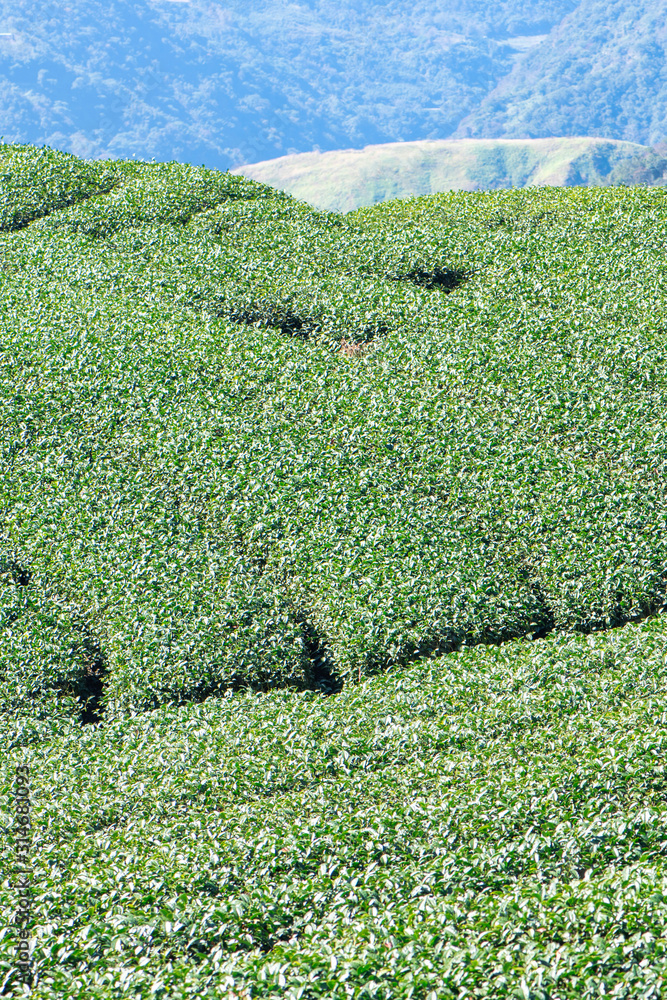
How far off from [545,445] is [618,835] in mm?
14539

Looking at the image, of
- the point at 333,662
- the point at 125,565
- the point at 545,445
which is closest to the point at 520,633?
the point at 333,662

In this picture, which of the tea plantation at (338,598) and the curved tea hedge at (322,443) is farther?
the curved tea hedge at (322,443)

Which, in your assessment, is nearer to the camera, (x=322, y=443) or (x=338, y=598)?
(x=338, y=598)

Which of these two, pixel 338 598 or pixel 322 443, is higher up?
pixel 322 443

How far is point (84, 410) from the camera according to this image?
29484mm

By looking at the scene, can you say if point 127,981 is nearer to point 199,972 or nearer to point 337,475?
point 199,972

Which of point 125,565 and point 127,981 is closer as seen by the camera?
point 127,981

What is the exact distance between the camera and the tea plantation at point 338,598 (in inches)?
474

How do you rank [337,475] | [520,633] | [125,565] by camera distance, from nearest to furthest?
1. [520,633]
2. [125,565]
3. [337,475]

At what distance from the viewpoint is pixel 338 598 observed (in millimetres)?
21516

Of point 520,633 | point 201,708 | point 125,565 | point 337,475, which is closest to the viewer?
point 201,708

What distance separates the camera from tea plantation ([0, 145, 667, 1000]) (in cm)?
1205

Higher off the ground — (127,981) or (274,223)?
(274,223)

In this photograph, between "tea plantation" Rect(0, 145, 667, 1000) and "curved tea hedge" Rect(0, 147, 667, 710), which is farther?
"curved tea hedge" Rect(0, 147, 667, 710)
